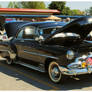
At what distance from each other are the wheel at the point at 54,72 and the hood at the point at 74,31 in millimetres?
686

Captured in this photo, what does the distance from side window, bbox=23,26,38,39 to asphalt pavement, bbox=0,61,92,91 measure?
3.89 ft

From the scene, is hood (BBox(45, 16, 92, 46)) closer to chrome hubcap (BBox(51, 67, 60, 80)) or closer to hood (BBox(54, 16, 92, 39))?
hood (BBox(54, 16, 92, 39))

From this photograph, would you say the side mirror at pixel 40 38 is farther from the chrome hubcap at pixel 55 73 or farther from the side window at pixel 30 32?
the chrome hubcap at pixel 55 73

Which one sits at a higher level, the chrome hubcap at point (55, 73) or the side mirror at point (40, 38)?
the side mirror at point (40, 38)

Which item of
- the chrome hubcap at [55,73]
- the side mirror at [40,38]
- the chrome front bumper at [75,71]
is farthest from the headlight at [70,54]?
the side mirror at [40,38]

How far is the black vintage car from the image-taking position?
16.6ft

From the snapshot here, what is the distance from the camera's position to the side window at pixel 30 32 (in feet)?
22.0

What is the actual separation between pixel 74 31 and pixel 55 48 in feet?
2.52

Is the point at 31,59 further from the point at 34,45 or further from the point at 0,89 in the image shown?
the point at 0,89

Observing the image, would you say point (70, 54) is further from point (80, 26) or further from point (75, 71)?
point (80, 26)

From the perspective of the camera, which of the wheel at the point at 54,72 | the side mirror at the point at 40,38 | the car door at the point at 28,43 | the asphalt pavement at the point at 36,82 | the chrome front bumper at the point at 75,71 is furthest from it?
the car door at the point at 28,43

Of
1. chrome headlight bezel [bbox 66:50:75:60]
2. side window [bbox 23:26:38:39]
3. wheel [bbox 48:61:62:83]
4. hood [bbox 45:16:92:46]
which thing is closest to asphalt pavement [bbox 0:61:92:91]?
wheel [bbox 48:61:62:83]

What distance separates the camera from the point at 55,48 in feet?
18.0

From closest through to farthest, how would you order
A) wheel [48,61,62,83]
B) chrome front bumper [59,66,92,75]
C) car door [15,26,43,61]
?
1. chrome front bumper [59,66,92,75]
2. wheel [48,61,62,83]
3. car door [15,26,43,61]
